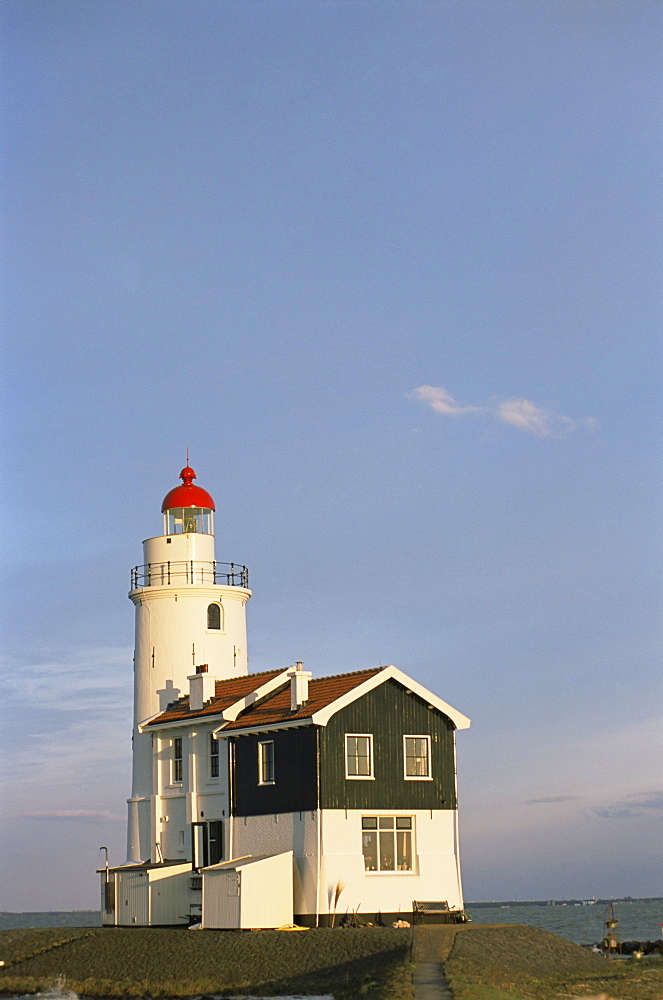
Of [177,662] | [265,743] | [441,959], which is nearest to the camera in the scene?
[441,959]

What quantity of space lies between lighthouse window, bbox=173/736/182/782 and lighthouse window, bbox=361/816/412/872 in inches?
306

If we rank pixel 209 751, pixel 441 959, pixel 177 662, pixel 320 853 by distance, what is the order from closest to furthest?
pixel 441 959, pixel 320 853, pixel 209 751, pixel 177 662

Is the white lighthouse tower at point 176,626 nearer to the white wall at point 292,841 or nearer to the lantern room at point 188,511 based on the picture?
the lantern room at point 188,511

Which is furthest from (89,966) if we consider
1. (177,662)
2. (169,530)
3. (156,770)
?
(169,530)

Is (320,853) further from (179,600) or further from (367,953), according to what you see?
(179,600)

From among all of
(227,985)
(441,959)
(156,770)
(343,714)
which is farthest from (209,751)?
(441,959)

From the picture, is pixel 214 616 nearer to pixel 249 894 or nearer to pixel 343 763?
pixel 343 763

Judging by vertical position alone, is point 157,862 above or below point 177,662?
below

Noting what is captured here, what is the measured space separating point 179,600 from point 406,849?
42.9 ft

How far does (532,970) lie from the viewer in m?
30.0

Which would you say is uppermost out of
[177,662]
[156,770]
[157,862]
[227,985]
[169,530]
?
[169,530]

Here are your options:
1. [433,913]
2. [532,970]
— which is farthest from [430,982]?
[433,913]

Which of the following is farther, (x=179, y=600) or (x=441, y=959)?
(x=179, y=600)

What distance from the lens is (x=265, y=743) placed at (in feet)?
120
